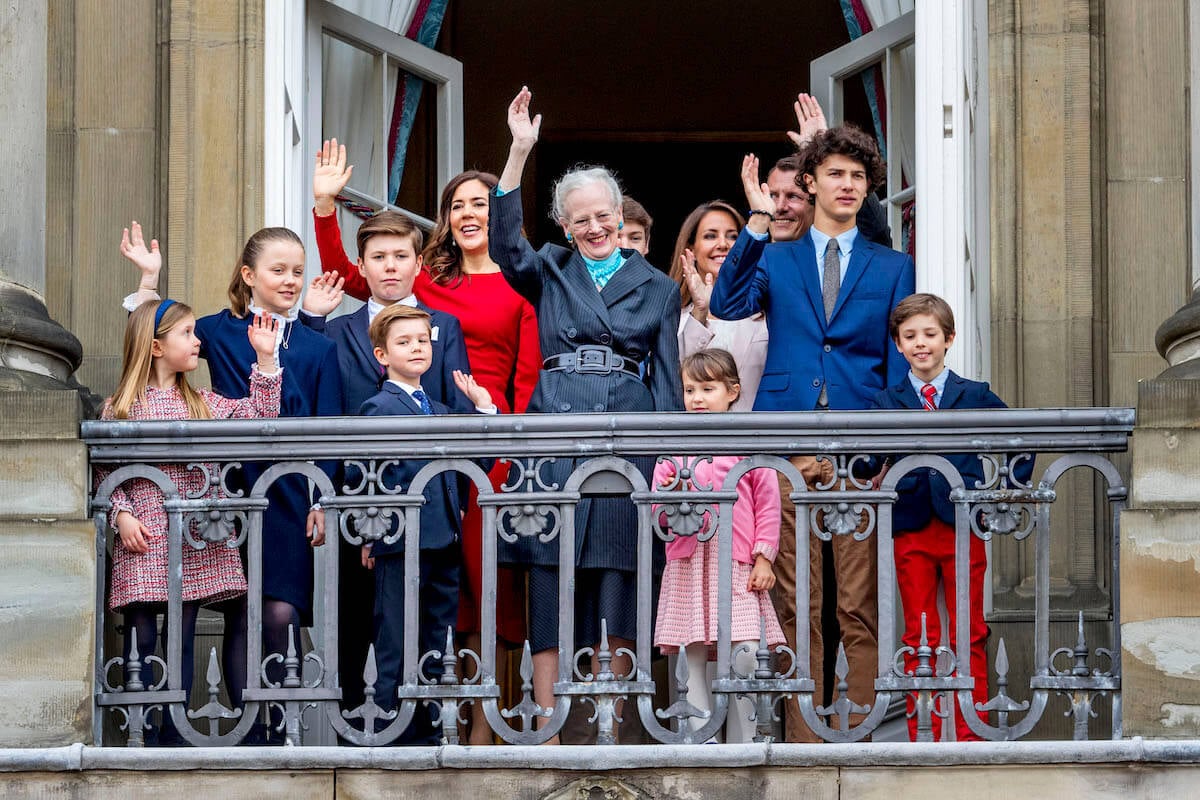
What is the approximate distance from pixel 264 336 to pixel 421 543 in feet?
2.72

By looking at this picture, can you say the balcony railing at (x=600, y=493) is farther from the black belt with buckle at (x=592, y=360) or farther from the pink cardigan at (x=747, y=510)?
the black belt with buckle at (x=592, y=360)

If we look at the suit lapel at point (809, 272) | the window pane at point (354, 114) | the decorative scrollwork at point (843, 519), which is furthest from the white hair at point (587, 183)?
the window pane at point (354, 114)

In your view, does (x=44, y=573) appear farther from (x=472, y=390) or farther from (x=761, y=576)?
(x=761, y=576)

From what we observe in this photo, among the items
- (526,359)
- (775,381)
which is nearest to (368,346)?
(526,359)

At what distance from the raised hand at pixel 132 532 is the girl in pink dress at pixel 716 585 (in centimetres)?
153

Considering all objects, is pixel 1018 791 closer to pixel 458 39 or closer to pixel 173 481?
pixel 173 481

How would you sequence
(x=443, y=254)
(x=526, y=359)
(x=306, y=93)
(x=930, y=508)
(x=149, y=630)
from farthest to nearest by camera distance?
1. (x=306, y=93)
2. (x=443, y=254)
3. (x=526, y=359)
4. (x=930, y=508)
5. (x=149, y=630)

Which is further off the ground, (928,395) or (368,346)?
(368,346)

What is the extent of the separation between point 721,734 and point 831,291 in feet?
4.80

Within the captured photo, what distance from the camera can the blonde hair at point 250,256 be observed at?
7664 mm

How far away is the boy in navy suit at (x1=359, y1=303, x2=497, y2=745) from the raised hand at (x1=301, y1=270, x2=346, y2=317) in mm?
515

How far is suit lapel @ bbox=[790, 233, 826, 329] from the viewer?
767 centimetres

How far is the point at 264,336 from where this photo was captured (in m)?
7.43

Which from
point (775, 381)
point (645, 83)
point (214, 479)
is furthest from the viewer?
point (645, 83)
